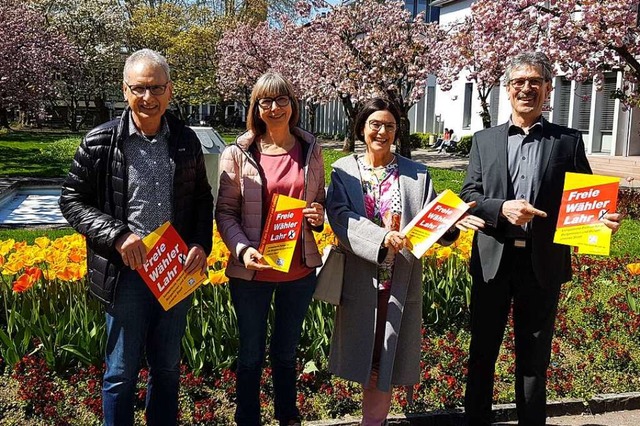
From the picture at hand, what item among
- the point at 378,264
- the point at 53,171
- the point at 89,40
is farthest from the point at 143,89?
the point at 89,40

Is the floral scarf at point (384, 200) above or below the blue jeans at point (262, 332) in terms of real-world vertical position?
above

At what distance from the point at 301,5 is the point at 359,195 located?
22.2 metres

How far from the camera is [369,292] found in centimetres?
349

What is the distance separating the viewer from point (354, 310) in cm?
353

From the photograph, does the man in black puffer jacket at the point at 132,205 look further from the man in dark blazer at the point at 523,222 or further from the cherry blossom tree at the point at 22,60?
the cherry blossom tree at the point at 22,60

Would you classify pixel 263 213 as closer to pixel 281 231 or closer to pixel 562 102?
pixel 281 231

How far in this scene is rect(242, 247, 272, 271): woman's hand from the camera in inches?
126

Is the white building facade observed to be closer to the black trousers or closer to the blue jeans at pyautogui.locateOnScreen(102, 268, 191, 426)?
the black trousers

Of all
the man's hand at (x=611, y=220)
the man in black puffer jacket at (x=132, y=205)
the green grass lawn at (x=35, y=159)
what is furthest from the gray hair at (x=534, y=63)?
the green grass lawn at (x=35, y=159)

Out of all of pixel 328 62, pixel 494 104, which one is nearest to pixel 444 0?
pixel 494 104

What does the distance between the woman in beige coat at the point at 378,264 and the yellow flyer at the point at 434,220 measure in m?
0.15

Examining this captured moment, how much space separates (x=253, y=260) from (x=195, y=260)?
0.29 metres

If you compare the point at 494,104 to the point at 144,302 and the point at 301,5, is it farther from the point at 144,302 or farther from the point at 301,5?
the point at 144,302

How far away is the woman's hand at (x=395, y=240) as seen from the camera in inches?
127
